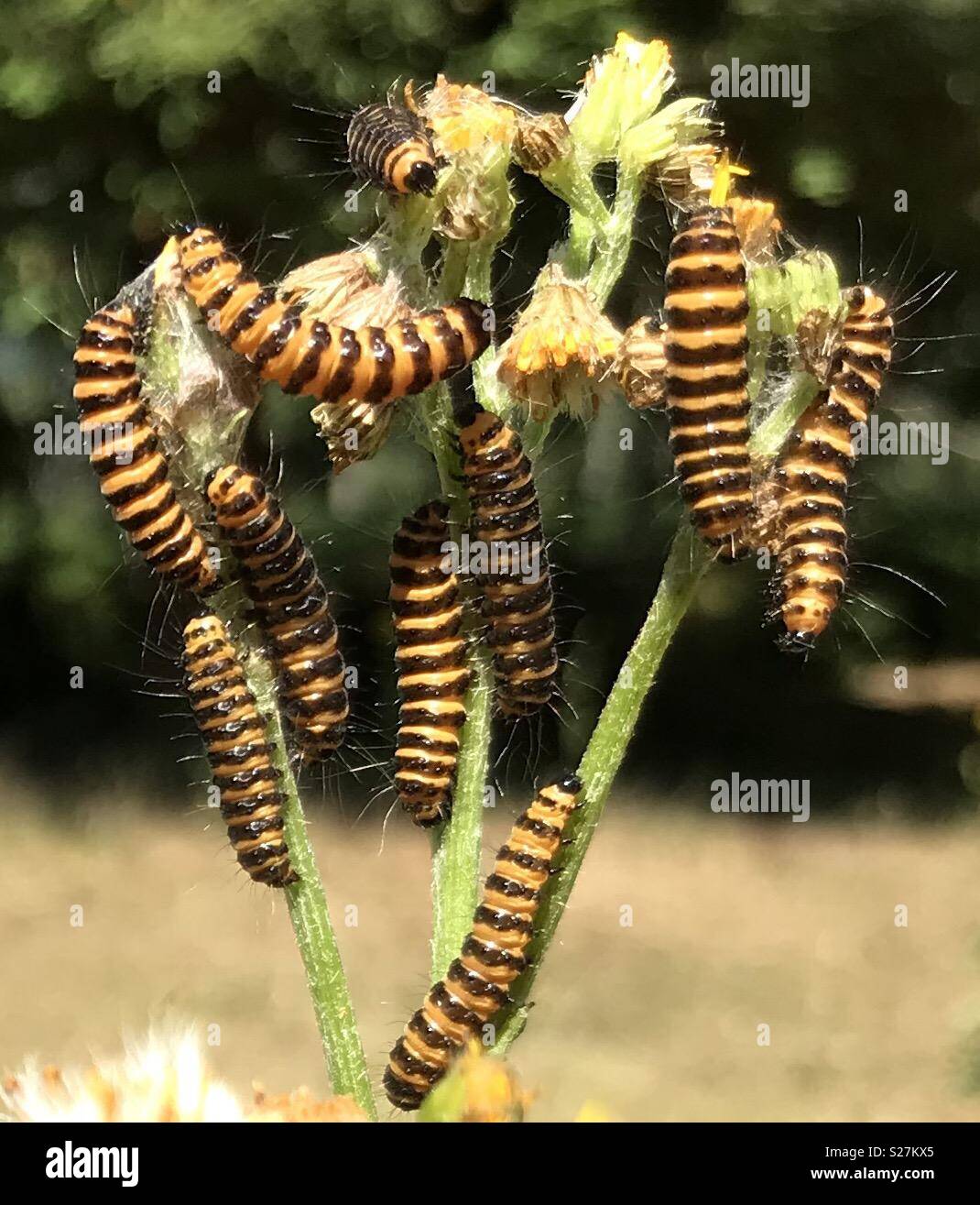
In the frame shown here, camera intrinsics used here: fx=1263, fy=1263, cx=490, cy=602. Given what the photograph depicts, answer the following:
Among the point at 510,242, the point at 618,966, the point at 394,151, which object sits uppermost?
the point at 510,242

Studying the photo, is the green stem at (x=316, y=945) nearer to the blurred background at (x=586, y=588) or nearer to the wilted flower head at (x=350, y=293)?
the wilted flower head at (x=350, y=293)

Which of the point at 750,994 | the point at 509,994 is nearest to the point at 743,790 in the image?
the point at 750,994

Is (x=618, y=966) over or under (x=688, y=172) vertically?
under

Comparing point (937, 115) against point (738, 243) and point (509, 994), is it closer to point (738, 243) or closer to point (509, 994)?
point (738, 243)

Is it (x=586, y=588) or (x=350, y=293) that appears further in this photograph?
(x=586, y=588)

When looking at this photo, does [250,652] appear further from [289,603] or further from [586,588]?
[586,588]

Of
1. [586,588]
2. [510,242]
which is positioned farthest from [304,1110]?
[586,588]

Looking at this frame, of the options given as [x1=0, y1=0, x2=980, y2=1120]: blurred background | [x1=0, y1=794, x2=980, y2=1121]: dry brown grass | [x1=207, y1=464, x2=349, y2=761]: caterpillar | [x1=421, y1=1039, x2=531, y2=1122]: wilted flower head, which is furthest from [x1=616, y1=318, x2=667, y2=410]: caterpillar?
[x1=0, y1=794, x2=980, y2=1121]: dry brown grass

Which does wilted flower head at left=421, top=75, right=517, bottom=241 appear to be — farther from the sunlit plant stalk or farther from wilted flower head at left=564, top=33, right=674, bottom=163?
the sunlit plant stalk
